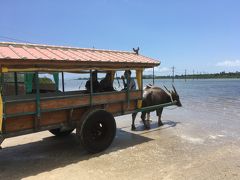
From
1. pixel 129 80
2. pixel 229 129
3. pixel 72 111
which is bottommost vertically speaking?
pixel 229 129

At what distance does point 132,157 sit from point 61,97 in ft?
6.84

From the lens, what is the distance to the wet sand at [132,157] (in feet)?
18.6

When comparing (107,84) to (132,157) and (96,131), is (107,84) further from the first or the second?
(132,157)

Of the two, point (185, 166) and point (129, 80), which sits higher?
point (129, 80)

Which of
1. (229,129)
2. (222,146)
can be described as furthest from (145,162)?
(229,129)

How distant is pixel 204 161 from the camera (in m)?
6.40

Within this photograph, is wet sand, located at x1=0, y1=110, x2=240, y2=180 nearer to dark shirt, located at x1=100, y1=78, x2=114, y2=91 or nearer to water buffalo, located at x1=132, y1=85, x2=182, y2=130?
water buffalo, located at x1=132, y1=85, x2=182, y2=130

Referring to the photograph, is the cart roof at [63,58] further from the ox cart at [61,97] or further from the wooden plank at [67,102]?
the wooden plank at [67,102]

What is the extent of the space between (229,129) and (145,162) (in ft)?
16.0

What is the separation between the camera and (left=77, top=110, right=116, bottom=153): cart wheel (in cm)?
658

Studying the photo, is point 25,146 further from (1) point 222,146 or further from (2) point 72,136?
(1) point 222,146

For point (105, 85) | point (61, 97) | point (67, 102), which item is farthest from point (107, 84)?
point (61, 97)

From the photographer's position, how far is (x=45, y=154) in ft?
23.0

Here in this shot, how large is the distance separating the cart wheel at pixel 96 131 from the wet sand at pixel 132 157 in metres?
0.23
